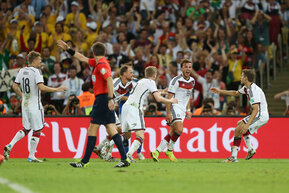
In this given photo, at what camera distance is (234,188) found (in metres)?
7.88

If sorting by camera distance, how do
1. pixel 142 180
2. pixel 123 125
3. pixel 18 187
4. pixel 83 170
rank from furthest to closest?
pixel 123 125, pixel 83 170, pixel 142 180, pixel 18 187

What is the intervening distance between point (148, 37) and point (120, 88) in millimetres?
7872

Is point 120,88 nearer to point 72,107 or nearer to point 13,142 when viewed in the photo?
point 13,142

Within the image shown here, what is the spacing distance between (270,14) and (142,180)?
49.6 feet

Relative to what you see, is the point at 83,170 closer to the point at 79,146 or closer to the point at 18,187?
the point at 18,187

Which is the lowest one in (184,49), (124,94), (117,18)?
(124,94)

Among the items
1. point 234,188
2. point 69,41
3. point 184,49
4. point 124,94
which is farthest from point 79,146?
point 234,188

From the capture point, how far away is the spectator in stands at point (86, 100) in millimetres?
17781

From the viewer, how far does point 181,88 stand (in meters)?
14.2

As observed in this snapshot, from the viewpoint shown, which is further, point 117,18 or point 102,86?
point 117,18

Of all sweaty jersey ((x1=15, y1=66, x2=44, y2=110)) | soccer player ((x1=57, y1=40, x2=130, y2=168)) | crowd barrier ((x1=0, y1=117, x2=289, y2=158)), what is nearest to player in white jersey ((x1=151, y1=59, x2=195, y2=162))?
crowd barrier ((x1=0, y1=117, x2=289, y2=158))

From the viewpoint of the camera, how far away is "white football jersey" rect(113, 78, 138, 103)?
47.2 feet

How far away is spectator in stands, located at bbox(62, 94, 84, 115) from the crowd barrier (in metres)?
0.80

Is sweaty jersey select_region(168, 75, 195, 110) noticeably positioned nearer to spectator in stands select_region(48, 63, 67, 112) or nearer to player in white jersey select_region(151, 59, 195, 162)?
player in white jersey select_region(151, 59, 195, 162)
